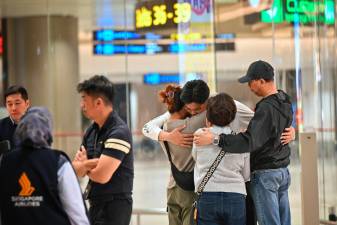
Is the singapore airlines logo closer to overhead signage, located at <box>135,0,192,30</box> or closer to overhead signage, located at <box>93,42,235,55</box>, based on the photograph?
overhead signage, located at <box>135,0,192,30</box>

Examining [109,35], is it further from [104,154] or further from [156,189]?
[104,154]

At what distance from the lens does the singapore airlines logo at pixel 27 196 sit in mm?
3283

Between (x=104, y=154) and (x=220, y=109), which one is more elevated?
(x=220, y=109)

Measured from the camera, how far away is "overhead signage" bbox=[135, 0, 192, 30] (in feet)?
29.9

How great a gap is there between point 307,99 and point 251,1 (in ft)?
9.07

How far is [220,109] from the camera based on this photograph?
4.37m

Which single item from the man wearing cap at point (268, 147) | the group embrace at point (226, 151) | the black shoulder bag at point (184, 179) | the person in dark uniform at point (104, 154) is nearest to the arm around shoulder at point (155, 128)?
the group embrace at point (226, 151)

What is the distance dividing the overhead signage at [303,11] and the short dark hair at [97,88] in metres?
5.24

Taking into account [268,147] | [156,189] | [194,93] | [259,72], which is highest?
[259,72]

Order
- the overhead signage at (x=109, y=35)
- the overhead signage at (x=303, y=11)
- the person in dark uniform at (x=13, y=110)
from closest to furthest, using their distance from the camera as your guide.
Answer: the person in dark uniform at (x=13, y=110), the overhead signage at (x=303, y=11), the overhead signage at (x=109, y=35)

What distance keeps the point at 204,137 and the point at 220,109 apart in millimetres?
203

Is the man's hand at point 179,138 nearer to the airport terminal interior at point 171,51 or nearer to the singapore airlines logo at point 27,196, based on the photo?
the airport terminal interior at point 171,51

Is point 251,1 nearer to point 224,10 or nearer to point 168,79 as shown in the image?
point 224,10

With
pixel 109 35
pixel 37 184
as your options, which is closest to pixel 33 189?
pixel 37 184
